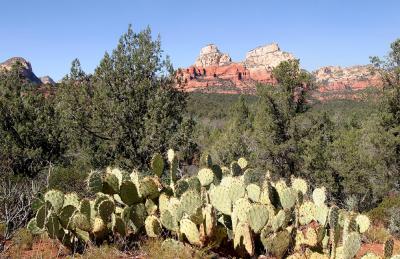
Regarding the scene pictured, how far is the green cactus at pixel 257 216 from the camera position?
5659 mm

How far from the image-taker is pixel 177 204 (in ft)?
19.5

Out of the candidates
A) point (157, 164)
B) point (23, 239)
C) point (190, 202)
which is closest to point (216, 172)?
point (157, 164)

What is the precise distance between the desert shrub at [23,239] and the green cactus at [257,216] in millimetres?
3164

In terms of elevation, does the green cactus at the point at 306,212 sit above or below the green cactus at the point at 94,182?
below

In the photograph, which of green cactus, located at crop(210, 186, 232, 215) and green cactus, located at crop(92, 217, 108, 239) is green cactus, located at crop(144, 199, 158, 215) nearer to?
green cactus, located at crop(92, 217, 108, 239)

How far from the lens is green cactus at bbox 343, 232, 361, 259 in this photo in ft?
16.4

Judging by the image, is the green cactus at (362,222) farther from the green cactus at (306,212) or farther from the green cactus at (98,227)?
the green cactus at (98,227)

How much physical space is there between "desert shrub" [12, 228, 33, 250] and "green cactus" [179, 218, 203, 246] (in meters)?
2.34

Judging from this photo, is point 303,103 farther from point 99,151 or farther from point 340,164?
point 99,151

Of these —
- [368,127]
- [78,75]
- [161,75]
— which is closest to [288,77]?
[368,127]

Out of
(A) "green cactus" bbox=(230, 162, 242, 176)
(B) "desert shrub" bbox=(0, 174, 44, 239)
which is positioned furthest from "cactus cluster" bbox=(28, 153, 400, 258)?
(A) "green cactus" bbox=(230, 162, 242, 176)

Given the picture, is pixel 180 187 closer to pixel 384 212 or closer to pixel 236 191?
pixel 236 191

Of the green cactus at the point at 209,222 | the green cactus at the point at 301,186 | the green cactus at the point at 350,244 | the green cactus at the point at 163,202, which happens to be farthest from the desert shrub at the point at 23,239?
the green cactus at the point at 350,244

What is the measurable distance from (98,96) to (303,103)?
35.0 feet
